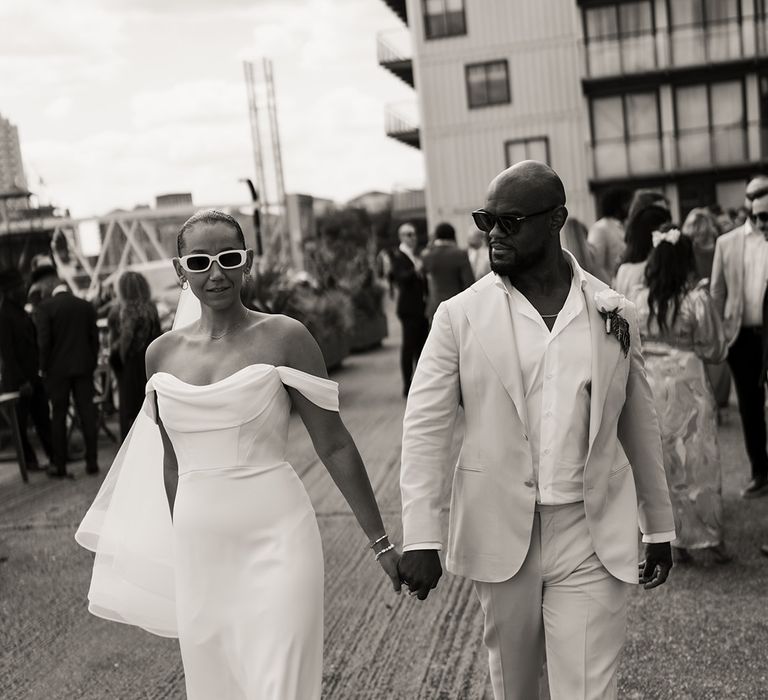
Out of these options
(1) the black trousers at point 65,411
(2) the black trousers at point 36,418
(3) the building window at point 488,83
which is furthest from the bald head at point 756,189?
(3) the building window at point 488,83

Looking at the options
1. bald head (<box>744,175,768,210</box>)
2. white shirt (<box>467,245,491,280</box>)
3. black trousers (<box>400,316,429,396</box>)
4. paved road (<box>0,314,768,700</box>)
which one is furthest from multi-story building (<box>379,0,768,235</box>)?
paved road (<box>0,314,768,700</box>)

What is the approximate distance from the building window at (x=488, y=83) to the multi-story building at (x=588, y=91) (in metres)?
0.04

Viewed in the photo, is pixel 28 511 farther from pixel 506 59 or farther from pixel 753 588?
pixel 506 59

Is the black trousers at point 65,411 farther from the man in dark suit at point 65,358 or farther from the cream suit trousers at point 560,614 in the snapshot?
the cream suit trousers at point 560,614

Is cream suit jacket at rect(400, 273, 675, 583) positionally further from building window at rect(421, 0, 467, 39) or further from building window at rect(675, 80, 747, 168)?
building window at rect(675, 80, 747, 168)

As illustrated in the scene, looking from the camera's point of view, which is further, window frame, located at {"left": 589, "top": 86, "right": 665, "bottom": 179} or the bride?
window frame, located at {"left": 589, "top": 86, "right": 665, "bottom": 179}

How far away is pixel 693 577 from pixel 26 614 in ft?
12.5

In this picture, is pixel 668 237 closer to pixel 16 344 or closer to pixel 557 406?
pixel 557 406

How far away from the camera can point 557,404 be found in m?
3.05

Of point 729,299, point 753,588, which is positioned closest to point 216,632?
point 753,588

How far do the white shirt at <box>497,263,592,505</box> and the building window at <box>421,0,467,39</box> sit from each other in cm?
3567

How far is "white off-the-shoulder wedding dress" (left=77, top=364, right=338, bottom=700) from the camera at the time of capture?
121 inches

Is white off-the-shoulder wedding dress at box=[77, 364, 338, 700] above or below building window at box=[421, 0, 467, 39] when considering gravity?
below

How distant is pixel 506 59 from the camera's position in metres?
37.1
